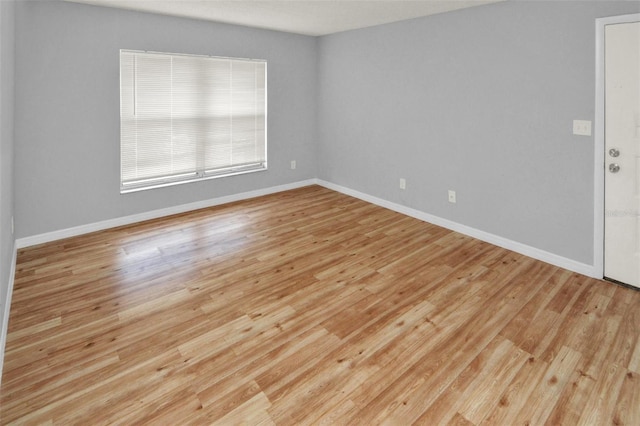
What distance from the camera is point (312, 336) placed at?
2.31 m

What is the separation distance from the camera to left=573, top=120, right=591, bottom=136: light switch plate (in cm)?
294

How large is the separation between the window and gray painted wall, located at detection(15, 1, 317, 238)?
0.40 ft

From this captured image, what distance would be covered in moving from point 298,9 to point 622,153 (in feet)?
10.4

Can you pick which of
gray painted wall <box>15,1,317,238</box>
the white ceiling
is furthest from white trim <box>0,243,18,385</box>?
the white ceiling

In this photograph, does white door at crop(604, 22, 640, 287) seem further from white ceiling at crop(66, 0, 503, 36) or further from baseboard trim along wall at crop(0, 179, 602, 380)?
white ceiling at crop(66, 0, 503, 36)

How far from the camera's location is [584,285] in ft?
9.61

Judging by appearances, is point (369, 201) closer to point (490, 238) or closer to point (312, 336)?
point (490, 238)

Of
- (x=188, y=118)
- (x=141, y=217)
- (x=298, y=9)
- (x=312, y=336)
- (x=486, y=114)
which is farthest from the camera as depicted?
(x=188, y=118)

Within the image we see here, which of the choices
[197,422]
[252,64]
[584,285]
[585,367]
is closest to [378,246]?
[584,285]

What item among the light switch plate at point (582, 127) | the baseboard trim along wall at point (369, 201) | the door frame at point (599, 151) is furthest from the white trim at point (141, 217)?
the door frame at point (599, 151)

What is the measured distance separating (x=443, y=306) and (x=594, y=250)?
149 centimetres

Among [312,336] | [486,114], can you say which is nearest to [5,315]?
[312,336]

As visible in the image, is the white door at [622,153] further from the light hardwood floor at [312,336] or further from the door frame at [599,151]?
the light hardwood floor at [312,336]

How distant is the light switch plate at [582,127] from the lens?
294 cm
